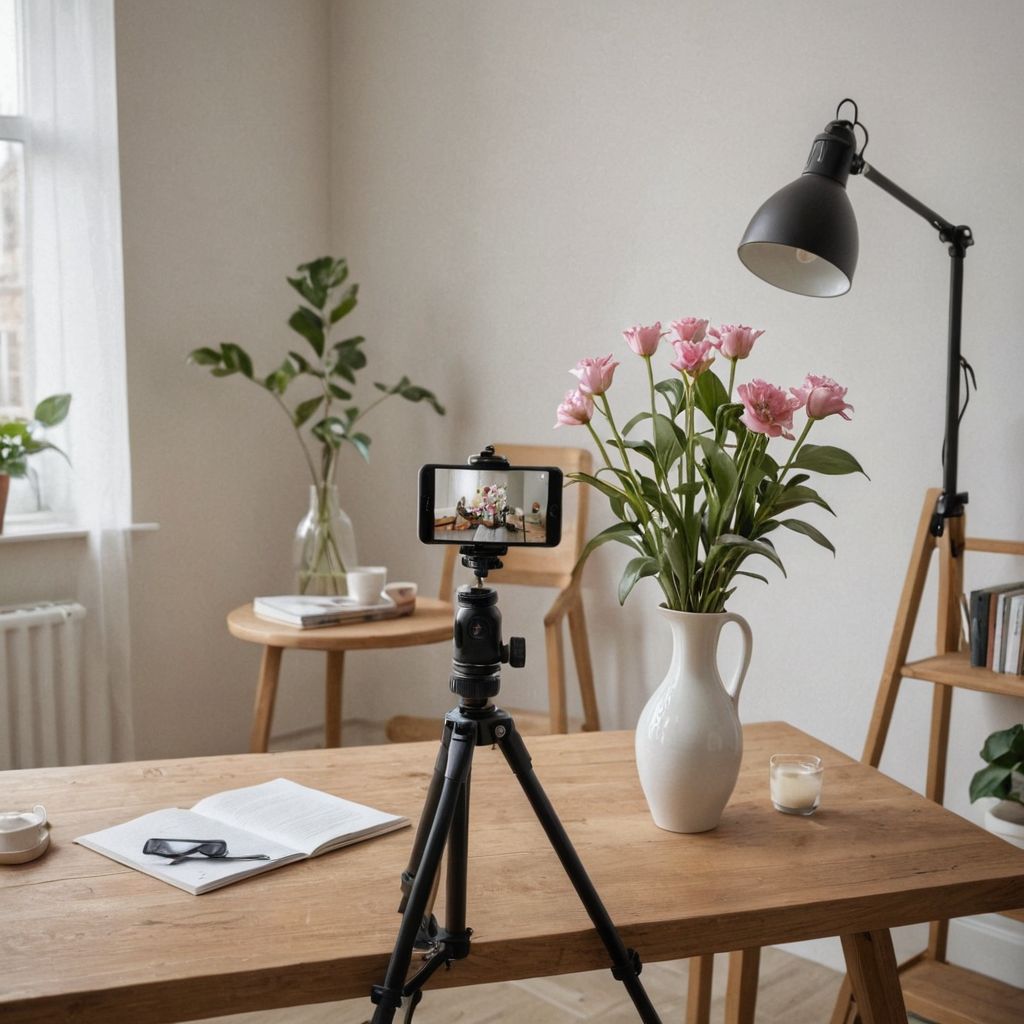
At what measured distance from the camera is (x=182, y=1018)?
3.47 feet

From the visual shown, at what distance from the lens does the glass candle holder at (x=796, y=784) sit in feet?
4.83

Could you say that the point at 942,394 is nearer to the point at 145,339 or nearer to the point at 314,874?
the point at 314,874

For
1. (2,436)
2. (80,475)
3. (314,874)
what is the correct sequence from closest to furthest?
(314,874), (2,436), (80,475)

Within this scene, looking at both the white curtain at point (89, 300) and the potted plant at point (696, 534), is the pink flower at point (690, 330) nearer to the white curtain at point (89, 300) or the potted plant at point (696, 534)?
the potted plant at point (696, 534)

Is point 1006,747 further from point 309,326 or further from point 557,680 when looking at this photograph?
point 309,326

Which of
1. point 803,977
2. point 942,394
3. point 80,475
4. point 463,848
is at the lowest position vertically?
point 803,977

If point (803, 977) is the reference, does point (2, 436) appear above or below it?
above

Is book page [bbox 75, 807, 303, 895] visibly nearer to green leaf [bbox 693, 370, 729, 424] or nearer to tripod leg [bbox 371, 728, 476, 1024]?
tripod leg [bbox 371, 728, 476, 1024]

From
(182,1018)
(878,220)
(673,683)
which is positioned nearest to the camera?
(182,1018)

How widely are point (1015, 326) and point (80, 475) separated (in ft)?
7.32

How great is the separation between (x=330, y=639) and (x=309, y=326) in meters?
0.91

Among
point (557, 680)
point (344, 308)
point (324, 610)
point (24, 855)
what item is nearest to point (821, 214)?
point (24, 855)

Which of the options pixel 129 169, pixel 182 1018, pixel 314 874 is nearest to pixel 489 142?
pixel 129 169

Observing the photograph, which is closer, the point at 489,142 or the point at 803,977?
the point at 803,977
